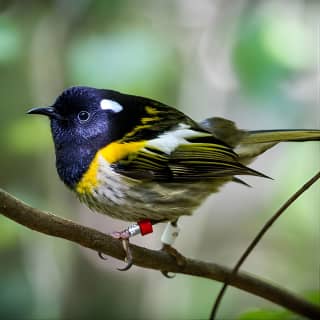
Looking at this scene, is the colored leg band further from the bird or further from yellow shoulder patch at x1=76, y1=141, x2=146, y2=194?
yellow shoulder patch at x1=76, y1=141, x2=146, y2=194

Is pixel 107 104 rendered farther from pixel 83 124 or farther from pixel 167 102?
pixel 167 102

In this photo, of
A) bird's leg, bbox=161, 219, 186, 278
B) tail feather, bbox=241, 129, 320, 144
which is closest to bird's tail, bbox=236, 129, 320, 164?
tail feather, bbox=241, 129, 320, 144

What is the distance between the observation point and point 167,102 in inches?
133

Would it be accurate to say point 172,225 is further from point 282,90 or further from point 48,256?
point 48,256

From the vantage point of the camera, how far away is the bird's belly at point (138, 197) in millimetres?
2252

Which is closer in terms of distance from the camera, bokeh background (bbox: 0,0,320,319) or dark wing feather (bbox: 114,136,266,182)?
dark wing feather (bbox: 114,136,266,182)

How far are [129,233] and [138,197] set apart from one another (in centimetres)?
21

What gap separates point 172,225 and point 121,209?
0.63 feet

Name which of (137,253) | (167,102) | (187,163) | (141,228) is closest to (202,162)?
(187,163)

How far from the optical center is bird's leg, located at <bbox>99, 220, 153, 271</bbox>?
77.0 inches

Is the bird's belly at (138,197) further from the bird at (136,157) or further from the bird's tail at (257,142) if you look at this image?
the bird's tail at (257,142)

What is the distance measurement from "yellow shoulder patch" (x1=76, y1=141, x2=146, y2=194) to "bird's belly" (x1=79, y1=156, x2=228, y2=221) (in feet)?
0.04

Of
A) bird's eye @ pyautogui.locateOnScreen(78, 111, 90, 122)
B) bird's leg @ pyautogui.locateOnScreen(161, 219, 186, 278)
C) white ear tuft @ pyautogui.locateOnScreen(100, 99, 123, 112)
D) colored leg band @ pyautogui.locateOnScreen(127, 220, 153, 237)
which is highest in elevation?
white ear tuft @ pyautogui.locateOnScreen(100, 99, 123, 112)

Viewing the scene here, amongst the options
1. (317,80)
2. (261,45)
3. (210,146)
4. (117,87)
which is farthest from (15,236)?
(317,80)
